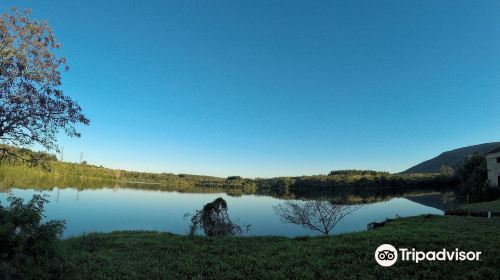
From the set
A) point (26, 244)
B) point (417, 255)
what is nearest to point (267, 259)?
point (417, 255)

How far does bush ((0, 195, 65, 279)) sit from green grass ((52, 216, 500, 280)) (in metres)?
0.49

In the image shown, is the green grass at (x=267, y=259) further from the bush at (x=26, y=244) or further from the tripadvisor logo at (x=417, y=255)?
the bush at (x=26, y=244)

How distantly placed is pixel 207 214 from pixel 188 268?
1030cm

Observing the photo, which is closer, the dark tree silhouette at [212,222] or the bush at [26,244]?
the bush at [26,244]

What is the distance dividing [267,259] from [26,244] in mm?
6192

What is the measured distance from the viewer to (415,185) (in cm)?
13088

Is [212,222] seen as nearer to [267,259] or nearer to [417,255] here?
[267,259]

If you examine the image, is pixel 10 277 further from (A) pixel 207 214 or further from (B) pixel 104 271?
(A) pixel 207 214

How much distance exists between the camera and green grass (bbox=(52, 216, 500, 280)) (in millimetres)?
7914

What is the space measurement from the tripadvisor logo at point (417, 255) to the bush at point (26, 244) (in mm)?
8378

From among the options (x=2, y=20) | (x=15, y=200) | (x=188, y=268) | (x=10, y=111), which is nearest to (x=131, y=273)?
(x=188, y=268)

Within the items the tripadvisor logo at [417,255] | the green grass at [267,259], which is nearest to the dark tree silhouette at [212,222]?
the green grass at [267,259]

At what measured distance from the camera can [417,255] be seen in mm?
9164

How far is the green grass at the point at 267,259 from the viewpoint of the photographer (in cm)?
791
